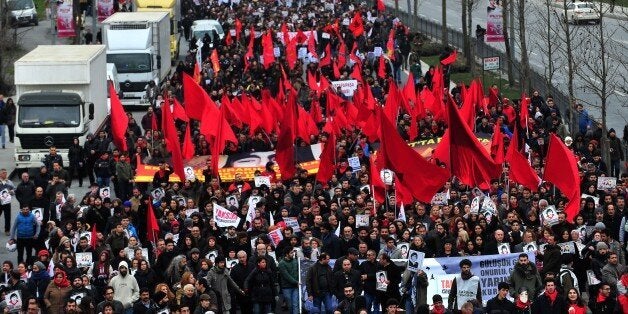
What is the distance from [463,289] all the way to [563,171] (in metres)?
5.29

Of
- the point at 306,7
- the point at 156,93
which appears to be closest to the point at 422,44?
the point at 306,7

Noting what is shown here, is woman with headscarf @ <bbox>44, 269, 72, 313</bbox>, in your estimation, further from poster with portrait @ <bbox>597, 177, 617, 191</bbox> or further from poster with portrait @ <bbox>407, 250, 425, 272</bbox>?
poster with portrait @ <bbox>597, 177, 617, 191</bbox>

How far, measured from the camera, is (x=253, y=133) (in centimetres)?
3931

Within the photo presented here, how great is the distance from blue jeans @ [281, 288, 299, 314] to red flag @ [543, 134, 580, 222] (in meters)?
4.76

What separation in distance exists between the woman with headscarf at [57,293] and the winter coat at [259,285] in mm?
2419

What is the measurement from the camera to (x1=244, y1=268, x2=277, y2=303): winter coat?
1030 inches

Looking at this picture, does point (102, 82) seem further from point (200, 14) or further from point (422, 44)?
point (200, 14)

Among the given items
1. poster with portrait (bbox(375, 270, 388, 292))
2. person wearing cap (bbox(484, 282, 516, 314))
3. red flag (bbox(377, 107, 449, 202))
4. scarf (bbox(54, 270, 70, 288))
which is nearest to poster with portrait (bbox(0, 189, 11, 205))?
red flag (bbox(377, 107, 449, 202))

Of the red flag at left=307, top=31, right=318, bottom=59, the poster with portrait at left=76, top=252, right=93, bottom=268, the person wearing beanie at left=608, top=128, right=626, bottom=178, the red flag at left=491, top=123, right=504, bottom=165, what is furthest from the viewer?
the red flag at left=307, top=31, right=318, bottom=59

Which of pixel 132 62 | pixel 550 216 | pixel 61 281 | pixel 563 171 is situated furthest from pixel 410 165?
pixel 132 62

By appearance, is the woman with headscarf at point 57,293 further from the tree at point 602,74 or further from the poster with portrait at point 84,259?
the tree at point 602,74

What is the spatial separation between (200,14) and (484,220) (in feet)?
156

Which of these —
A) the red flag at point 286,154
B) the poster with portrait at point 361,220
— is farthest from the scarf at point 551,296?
the red flag at point 286,154

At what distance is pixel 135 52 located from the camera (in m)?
53.8
